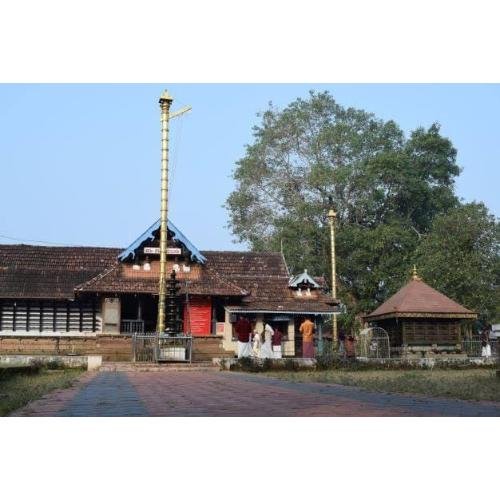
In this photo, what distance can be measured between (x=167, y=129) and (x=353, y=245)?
1661cm

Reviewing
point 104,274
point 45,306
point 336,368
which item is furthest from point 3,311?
point 336,368

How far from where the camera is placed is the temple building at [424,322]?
98.5 feet

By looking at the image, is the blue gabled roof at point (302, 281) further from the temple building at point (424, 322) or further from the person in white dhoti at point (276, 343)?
the person in white dhoti at point (276, 343)

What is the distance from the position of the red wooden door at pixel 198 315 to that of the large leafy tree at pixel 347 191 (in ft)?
43.7

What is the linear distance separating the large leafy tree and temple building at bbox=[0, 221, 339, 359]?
36.5 ft

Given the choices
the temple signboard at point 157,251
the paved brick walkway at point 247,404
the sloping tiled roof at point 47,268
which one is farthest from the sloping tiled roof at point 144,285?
the paved brick walkway at point 247,404

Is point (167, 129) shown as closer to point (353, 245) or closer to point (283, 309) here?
point (283, 309)

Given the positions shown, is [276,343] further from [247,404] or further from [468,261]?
[247,404]

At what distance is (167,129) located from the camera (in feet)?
100

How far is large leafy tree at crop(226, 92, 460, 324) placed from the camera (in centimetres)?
4328

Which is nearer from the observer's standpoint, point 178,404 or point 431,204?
point 178,404

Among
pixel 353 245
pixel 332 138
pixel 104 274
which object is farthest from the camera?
pixel 332 138

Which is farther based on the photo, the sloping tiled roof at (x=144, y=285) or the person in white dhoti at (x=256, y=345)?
the sloping tiled roof at (x=144, y=285)

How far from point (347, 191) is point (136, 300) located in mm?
19699
